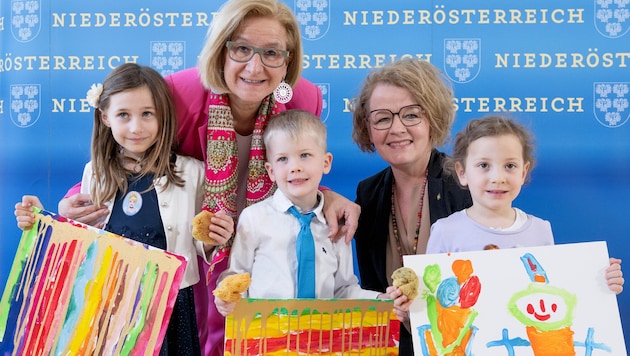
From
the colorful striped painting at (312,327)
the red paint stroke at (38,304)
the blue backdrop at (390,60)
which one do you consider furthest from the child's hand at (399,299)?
the blue backdrop at (390,60)

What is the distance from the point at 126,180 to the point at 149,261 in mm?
445

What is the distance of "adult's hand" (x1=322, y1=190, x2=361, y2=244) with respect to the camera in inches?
85.2

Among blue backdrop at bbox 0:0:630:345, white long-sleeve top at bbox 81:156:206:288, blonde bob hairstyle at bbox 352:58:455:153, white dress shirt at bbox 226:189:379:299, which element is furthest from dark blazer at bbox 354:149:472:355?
blue backdrop at bbox 0:0:630:345

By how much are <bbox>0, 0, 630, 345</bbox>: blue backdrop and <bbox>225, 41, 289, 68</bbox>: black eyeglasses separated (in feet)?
4.35

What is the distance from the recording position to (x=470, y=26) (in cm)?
349

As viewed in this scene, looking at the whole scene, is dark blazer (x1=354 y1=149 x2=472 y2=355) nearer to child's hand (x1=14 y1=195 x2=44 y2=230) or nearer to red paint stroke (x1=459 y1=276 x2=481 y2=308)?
→ red paint stroke (x1=459 y1=276 x2=481 y2=308)

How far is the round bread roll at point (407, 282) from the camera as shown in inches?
70.1

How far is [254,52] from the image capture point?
2250 millimetres

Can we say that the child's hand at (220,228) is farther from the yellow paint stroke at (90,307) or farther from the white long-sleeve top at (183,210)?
the yellow paint stroke at (90,307)

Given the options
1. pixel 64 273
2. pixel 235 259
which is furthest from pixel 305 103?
pixel 64 273

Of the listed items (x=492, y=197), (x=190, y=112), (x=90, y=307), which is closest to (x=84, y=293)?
(x=90, y=307)

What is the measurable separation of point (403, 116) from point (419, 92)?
0.36ft

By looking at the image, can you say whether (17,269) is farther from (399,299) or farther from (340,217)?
(399,299)

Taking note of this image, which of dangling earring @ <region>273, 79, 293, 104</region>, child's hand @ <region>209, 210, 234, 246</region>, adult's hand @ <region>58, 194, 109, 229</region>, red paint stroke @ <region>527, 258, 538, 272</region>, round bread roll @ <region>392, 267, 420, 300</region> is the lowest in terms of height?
round bread roll @ <region>392, 267, 420, 300</region>
